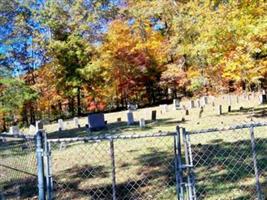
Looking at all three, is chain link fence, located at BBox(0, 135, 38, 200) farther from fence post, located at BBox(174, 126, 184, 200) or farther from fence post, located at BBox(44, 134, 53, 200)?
fence post, located at BBox(174, 126, 184, 200)

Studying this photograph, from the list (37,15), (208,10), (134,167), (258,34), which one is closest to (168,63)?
(37,15)

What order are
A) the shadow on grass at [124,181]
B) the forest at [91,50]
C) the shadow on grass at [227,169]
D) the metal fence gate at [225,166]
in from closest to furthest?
the metal fence gate at [225,166] < the shadow on grass at [227,169] < the shadow on grass at [124,181] < the forest at [91,50]

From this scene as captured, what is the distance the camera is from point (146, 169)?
10.1 m

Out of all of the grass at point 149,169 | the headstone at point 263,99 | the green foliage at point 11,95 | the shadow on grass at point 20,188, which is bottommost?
the shadow on grass at point 20,188

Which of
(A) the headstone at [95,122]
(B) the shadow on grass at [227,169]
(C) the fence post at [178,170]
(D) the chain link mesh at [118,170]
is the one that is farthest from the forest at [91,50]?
(C) the fence post at [178,170]

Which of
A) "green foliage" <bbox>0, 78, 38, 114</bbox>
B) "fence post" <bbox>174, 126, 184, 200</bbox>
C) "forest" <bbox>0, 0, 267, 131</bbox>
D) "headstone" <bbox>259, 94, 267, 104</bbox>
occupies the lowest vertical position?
"fence post" <bbox>174, 126, 184, 200</bbox>

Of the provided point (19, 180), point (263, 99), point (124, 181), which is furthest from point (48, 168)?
point (263, 99)

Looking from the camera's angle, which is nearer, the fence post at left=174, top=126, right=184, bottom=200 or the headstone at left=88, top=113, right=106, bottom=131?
the fence post at left=174, top=126, right=184, bottom=200

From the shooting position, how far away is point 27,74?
44812 millimetres

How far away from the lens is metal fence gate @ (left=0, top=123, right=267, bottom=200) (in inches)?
226

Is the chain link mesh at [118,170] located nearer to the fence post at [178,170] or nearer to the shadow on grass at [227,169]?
the shadow on grass at [227,169]

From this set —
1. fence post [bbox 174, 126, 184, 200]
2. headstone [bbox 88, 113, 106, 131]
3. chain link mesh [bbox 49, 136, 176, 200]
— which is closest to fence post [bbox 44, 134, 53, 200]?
chain link mesh [bbox 49, 136, 176, 200]

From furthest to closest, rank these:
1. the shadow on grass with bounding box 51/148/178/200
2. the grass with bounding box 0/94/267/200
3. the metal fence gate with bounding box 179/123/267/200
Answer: the shadow on grass with bounding box 51/148/178/200 → the grass with bounding box 0/94/267/200 → the metal fence gate with bounding box 179/123/267/200

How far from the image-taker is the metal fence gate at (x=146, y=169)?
5.73m
